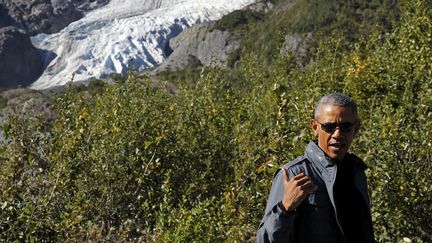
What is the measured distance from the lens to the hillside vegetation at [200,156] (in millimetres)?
7273

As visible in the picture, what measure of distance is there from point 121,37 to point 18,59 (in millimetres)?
50558

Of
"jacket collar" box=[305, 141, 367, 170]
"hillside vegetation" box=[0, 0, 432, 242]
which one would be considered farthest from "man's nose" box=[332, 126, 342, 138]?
"hillside vegetation" box=[0, 0, 432, 242]

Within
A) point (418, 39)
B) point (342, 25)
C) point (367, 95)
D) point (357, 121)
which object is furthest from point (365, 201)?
point (342, 25)

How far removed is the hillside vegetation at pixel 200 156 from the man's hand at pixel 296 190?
Answer: 6.90ft

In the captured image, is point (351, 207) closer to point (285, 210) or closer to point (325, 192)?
point (325, 192)

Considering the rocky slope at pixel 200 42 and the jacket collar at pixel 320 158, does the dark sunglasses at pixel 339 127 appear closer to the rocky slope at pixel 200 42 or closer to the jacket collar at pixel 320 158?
the jacket collar at pixel 320 158

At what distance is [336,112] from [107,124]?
9.41 metres

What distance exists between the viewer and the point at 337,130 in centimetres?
397

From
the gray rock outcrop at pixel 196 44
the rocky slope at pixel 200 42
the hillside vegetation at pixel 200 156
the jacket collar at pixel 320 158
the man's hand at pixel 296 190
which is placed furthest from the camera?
the rocky slope at pixel 200 42

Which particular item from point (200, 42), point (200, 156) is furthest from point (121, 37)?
point (200, 156)

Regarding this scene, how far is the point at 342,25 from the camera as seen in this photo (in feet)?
369

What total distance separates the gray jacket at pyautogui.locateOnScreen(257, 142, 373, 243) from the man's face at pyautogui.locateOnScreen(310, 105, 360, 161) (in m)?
0.10

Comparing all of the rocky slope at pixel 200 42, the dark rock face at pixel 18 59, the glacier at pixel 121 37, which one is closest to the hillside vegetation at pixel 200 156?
the rocky slope at pixel 200 42

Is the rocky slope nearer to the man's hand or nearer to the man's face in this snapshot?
the man's face
